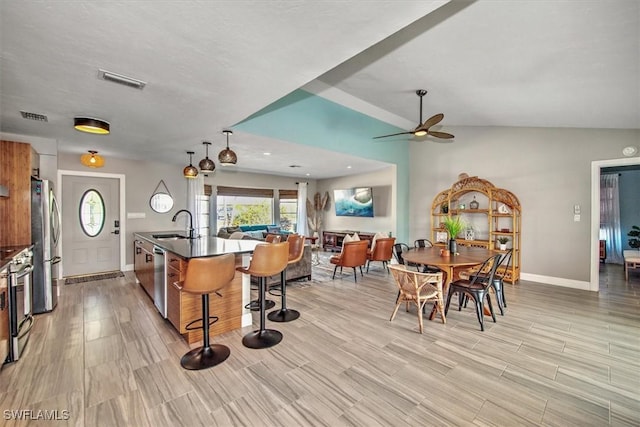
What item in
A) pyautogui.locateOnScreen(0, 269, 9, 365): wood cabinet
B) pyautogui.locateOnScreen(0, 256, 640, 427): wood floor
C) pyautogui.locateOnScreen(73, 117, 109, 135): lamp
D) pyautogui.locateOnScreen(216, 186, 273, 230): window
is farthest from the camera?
pyautogui.locateOnScreen(216, 186, 273, 230): window

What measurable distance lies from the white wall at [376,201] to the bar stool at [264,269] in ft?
15.1

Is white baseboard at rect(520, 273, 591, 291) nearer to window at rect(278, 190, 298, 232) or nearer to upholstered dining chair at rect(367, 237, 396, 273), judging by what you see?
upholstered dining chair at rect(367, 237, 396, 273)

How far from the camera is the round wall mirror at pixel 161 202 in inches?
248

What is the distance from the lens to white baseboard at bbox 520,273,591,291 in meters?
4.65

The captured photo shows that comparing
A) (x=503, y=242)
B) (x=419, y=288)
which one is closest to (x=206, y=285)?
(x=419, y=288)

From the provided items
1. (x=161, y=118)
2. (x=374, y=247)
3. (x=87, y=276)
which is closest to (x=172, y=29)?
(x=161, y=118)

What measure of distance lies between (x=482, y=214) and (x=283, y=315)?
5.02 meters

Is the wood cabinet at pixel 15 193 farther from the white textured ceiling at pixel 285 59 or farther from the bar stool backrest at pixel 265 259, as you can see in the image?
the bar stool backrest at pixel 265 259

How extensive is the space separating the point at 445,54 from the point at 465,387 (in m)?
3.25

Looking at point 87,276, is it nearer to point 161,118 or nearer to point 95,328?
point 95,328

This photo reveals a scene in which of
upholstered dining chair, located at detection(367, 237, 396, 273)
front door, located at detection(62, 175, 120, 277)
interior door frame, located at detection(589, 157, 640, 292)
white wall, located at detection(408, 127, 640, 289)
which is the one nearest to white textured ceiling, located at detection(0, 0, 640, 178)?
white wall, located at detection(408, 127, 640, 289)

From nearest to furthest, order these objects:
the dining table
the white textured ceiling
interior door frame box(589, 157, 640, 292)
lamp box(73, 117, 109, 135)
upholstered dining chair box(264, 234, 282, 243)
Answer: the white textured ceiling < lamp box(73, 117, 109, 135) < the dining table < upholstered dining chair box(264, 234, 282, 243) < interior door frame box(589, 157, 640, 292)

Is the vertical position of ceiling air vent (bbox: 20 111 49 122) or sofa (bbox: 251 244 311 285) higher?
ceiling air vent (bbox: 20 111 49 122)

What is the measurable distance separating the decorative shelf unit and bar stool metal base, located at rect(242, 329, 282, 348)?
469cm
